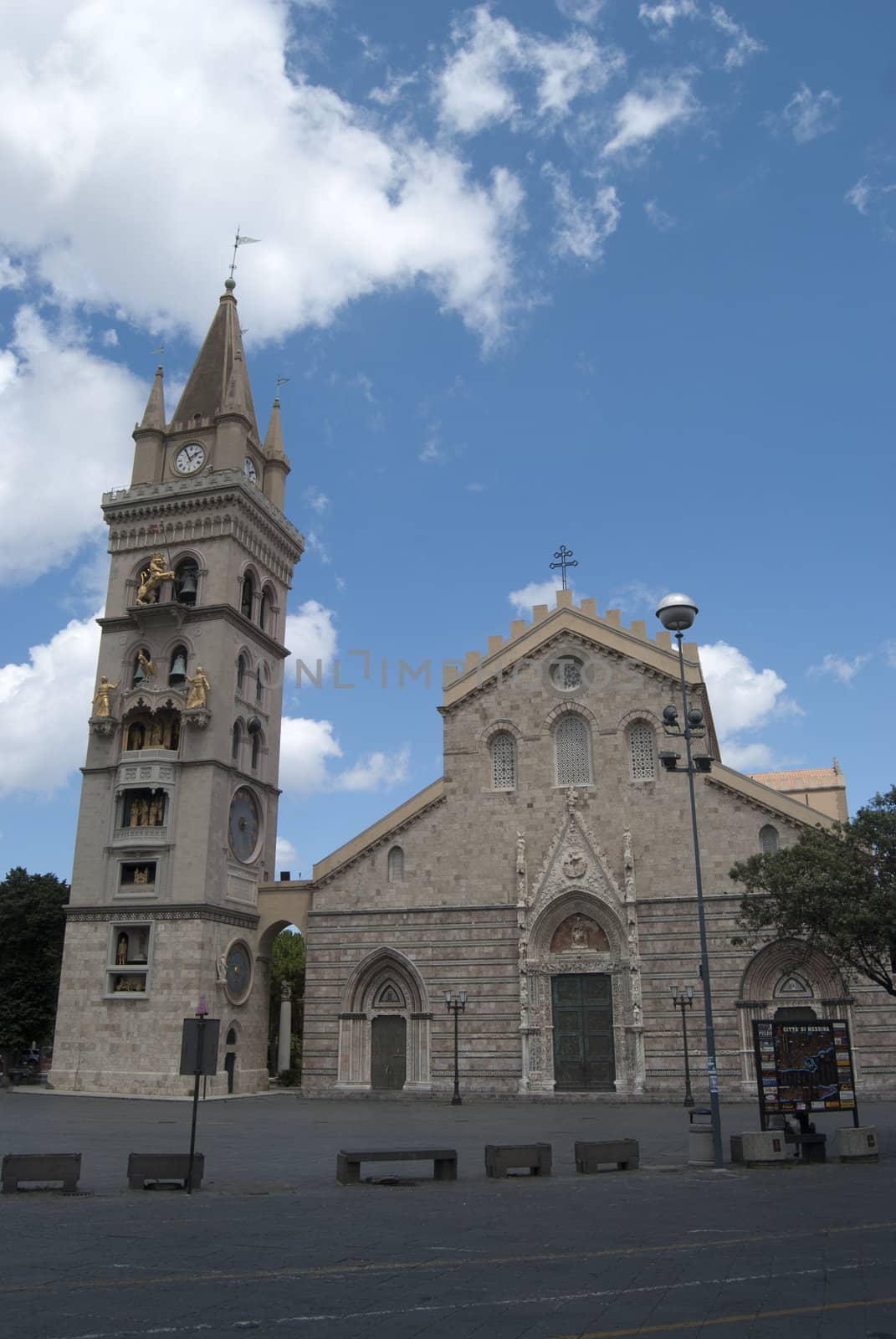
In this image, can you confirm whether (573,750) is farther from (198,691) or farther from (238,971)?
(238,971)

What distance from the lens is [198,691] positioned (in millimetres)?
44469

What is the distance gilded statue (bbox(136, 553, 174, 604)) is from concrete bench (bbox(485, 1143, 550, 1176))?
33.9 metres

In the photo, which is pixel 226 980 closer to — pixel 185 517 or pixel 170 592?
pixel 170 592

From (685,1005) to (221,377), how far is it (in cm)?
3484

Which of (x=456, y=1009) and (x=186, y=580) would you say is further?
(x=186, y=580)

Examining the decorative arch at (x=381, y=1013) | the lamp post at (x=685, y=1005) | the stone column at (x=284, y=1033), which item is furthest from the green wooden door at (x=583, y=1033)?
the stone column at (x=284, y=1033)

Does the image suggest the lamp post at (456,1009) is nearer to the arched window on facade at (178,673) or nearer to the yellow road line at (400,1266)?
the arched window on facade at (178,673)

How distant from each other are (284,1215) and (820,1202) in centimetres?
708

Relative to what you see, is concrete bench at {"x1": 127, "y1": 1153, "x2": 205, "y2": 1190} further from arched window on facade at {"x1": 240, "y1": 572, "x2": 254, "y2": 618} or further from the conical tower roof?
the conical tower roof

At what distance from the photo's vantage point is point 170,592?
47312mm

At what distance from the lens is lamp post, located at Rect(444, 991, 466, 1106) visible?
37.7 metres

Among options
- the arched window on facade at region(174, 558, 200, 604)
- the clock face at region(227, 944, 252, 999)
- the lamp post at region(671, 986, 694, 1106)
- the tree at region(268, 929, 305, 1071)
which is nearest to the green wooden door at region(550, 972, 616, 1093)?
the lamp post at region(671, 986, 694, 1106)

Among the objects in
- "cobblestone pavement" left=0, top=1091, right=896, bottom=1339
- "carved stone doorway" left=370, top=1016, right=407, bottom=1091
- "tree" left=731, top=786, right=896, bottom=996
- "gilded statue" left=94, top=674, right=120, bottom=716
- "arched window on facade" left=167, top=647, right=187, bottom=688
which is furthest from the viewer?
"gilded statue" left=94, top=674, right=120, bottom=716

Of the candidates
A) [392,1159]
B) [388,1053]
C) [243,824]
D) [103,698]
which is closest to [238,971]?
[243,824]
